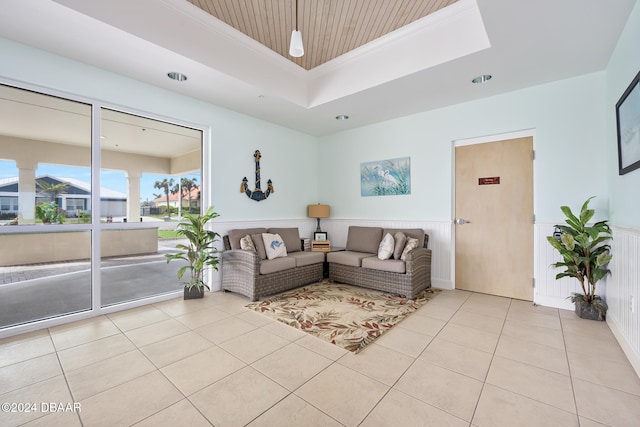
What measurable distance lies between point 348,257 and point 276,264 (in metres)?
1.15

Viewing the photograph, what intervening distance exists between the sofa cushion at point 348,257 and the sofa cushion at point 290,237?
2.05ft

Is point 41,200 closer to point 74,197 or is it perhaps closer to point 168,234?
point 74,197

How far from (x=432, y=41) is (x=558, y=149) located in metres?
2.09

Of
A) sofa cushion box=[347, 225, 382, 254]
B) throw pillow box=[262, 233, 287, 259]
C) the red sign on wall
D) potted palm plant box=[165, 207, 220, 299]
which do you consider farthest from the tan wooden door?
potted palm plant box=[165, 207, 220, 299]

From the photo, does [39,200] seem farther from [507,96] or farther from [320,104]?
[507,96]

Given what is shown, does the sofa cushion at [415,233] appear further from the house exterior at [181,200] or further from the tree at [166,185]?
the tree at [166,185]

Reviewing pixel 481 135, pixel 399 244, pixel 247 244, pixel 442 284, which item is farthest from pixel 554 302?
pixel 247 244

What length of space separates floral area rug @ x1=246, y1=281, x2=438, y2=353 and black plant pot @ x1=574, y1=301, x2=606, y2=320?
155 centimetres

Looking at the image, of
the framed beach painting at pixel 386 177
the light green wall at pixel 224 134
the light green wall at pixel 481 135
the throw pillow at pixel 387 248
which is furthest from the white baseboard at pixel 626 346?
the light green wall at pixel 224 134

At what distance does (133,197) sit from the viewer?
11.9ft

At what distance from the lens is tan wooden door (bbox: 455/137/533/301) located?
3674 millimetres

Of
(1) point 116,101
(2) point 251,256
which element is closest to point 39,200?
(1) point 116,101

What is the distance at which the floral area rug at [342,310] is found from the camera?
2657 millimetres

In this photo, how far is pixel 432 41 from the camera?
302cm
